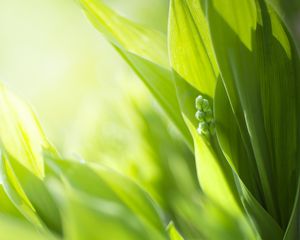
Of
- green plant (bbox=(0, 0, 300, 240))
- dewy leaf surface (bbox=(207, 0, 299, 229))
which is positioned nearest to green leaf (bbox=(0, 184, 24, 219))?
green plant (bbox=(0, 0, 300, 240))

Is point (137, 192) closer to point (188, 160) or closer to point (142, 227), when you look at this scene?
point (142, 227)

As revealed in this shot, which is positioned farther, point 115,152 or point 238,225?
point 115,152

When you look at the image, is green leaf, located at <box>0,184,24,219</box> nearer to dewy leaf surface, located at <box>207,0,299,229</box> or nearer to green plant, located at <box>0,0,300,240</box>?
green plant, located at <box>0,0,300,240</box>

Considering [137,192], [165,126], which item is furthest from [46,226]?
[165,126]

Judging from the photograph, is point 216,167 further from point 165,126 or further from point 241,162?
point 165,126

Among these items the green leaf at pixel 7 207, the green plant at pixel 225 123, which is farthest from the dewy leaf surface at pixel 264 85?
the green leaf at pixel 7 207

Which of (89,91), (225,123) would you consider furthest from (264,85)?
(89,91)

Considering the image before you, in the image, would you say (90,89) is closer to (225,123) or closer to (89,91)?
(89,91)

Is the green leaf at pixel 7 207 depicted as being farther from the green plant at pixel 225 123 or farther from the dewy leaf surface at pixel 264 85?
the dewy leaf surface at pixel 264 85
